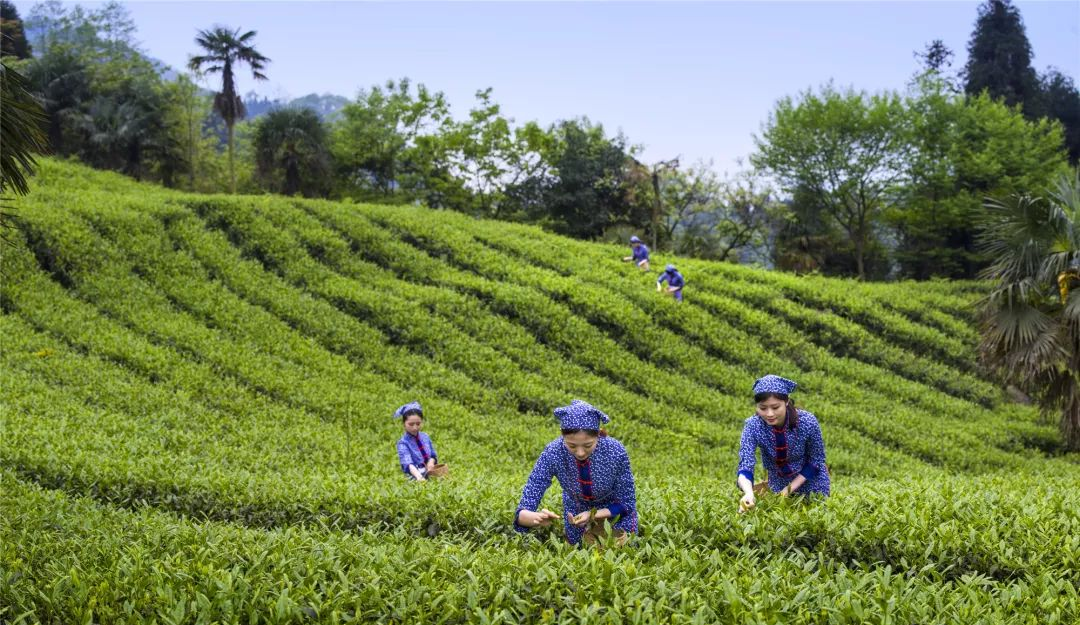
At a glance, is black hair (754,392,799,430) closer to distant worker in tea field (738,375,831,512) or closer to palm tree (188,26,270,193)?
distant worker in tea field (738,375,831,512)

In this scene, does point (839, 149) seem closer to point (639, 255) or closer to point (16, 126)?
point (639, 255)

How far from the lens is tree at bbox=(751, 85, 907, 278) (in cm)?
4172

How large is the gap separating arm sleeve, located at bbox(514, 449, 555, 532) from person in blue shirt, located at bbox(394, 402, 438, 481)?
4.14 metres

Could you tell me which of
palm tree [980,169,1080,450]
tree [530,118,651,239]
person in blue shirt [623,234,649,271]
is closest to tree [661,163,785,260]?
tree [530,118,651,239]

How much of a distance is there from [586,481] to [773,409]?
1869 millimetres

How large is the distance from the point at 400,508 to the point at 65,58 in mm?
44775

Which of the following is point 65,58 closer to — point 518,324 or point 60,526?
point 518,324

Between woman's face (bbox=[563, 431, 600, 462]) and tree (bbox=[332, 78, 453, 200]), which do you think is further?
tree (bbox=[332, 78, 453, 200])

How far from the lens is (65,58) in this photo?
43531 millimetres

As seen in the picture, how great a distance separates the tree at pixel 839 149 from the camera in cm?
4172

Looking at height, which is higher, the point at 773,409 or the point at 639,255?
the point at 639,255

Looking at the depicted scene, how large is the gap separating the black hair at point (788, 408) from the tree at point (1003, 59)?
5176cm

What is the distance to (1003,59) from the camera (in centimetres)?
5119

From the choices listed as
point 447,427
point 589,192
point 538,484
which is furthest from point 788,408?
point 589,192
